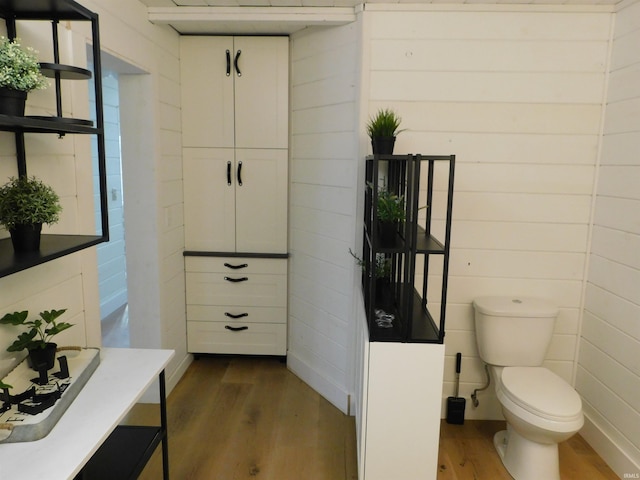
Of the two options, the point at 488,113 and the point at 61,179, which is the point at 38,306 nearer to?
the point at 61,179

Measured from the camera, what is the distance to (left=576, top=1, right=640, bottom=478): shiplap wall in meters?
2.18

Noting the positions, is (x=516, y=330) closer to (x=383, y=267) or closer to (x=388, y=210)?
(x=383, y=267)

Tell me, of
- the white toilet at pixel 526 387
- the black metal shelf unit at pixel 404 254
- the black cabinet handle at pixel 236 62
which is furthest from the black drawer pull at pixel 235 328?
the black cabinet handle at pixel 236 62

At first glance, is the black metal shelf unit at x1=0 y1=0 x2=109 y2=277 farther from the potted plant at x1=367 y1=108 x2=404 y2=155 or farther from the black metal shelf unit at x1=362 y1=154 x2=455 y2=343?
the potted plant at x1=367 y1=108 x2=404 y2=155

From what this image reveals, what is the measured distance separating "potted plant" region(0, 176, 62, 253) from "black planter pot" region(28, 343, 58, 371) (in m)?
0.33

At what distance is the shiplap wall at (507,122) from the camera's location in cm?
240

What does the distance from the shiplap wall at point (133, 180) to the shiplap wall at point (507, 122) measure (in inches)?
46.4

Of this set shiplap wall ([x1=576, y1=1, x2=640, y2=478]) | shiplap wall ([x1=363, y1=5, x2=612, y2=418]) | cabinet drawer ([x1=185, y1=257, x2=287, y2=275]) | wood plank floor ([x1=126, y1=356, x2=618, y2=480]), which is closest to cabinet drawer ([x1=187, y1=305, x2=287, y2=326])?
cabinet drawer ([x1=185, y1=257, x2=287, y2=275])

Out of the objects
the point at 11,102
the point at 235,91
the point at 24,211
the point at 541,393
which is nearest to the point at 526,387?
the point at 541,393

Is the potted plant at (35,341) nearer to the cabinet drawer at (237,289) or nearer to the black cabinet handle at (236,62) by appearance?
the cabinet drawer at (237,289)

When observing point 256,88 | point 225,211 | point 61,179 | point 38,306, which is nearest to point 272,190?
point 225,211

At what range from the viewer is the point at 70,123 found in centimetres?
146

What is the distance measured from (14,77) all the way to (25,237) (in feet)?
1.45

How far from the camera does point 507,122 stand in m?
2.47
